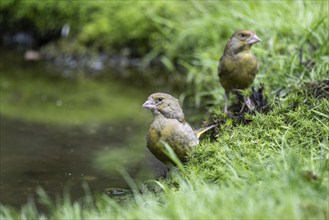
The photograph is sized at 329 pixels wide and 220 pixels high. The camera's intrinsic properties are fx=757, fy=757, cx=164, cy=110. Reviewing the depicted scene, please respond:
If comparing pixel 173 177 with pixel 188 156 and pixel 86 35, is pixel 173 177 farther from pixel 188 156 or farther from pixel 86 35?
pixel 86 35

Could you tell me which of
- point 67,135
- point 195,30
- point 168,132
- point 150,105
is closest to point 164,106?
point 150,105

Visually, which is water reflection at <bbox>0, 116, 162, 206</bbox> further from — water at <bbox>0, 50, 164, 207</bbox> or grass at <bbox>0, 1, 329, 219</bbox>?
grass at <bbox>0, 1, 329, 219</bbox>

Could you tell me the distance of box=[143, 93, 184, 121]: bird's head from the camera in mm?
5688

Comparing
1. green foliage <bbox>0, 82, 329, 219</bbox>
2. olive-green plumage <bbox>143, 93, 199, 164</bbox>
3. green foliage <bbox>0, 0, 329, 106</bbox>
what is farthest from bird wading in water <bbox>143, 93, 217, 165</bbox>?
green foliage <bbox>0, 0, 329, 106</bbox>

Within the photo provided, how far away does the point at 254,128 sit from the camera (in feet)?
18.6

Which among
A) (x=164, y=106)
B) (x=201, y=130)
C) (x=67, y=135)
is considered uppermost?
(x=164, y=106)

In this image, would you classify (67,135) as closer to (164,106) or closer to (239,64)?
(239,64)

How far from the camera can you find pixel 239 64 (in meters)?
6.79

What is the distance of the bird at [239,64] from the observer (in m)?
6.79

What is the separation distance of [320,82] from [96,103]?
Answer: 338 centimetres

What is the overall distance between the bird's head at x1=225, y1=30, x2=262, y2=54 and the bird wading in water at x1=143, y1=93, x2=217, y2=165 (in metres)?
1.36

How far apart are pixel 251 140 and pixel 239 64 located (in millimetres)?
1491

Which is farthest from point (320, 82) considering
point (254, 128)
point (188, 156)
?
point (188, 156)

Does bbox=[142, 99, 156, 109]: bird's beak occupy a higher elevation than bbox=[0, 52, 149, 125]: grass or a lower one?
higher
